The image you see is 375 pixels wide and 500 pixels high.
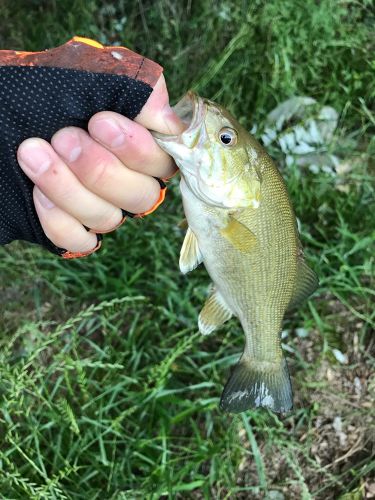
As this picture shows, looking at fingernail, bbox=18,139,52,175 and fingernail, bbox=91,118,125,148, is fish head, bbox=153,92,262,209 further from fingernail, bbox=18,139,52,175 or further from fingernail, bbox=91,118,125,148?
fingernail, bbox=18,139,52,175

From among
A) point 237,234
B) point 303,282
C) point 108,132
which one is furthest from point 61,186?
point 303,282

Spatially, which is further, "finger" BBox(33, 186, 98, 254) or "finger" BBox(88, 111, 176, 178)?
"finger" BBox(33, 186, 98, 254)

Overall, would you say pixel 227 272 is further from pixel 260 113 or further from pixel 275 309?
pixel 260 113

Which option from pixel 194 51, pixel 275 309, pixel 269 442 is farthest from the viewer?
pixel 194 51

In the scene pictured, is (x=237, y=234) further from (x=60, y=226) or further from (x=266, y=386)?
(x=266, y=386)

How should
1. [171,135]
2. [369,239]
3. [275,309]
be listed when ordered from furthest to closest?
[369,239]
[275,309]
[171,135]

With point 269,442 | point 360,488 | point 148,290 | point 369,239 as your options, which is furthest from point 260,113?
point 360,488

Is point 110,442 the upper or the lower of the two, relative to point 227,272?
lower

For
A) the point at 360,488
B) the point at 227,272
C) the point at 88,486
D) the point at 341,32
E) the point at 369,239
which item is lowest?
the point at 88,486

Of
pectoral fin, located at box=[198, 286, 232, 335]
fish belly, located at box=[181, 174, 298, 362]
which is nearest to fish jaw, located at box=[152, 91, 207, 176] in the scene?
fish belly, located at box=[181, 174, 298, 362]
